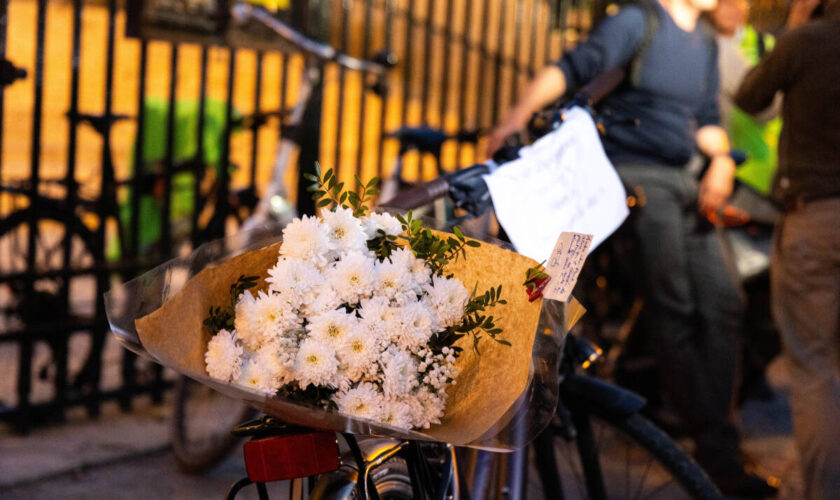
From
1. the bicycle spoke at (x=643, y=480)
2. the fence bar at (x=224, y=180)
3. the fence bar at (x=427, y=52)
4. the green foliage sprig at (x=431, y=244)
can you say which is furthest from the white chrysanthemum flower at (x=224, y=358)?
the fence bar at (x=427, y=52)

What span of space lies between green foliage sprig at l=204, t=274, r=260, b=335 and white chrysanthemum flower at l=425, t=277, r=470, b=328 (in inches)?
12.2

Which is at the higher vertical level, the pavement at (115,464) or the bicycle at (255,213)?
the bicycle at (255,213)

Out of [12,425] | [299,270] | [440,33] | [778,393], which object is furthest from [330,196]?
[778,393]

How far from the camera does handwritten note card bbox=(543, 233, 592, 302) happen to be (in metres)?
1.63

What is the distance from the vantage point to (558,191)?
7.27 feet

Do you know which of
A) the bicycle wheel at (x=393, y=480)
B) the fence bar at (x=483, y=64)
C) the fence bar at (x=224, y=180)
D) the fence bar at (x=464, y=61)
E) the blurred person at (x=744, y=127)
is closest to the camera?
the bicycle wheel at (x=393, y=480)

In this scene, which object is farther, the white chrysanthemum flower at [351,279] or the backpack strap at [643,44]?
the backpack strap at [643,44]

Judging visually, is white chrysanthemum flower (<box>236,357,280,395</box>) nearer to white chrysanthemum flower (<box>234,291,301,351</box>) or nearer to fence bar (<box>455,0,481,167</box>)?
white chrysanthemum flower (<box>234,291,301,351</box>)

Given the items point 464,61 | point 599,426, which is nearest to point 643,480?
point 599,426

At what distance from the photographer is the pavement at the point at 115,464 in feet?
12.1

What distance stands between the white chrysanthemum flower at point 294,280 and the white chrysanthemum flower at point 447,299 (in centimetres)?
19

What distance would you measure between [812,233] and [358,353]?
2382mm

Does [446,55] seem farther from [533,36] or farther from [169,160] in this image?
[169,160]

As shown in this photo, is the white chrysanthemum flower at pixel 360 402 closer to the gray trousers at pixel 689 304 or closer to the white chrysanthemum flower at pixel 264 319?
the white chrysanthemum flower at pixel 264 319
